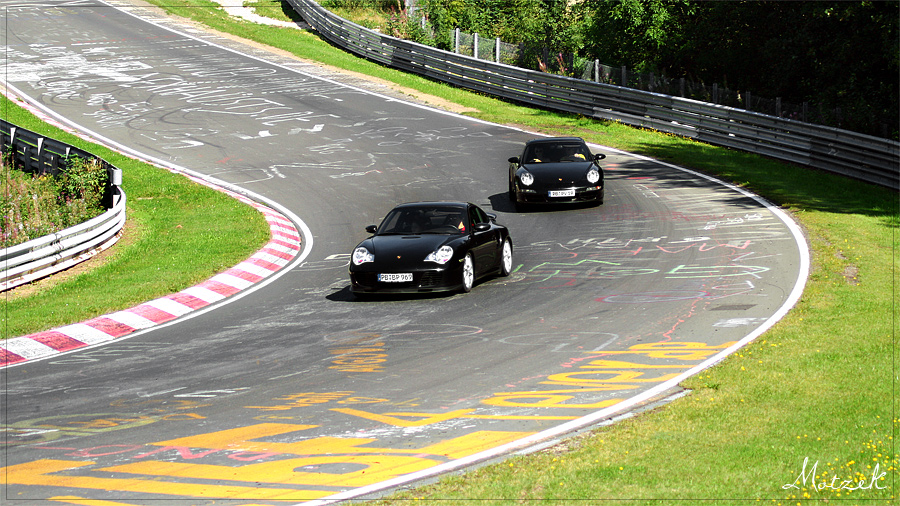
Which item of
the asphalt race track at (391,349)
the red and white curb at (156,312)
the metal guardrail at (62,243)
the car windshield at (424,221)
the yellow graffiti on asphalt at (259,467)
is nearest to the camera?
the yellow graffiti on asphalt at (259,467)

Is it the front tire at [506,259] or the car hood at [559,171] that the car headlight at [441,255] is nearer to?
the front tire at [506,259]

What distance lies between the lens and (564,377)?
9820 mm

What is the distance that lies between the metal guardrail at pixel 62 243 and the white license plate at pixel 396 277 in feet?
20.9

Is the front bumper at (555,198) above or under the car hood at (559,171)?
under

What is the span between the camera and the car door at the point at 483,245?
1470 cm

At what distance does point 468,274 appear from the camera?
1444cm

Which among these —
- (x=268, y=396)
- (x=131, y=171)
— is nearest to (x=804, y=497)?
(x=268, y=396)

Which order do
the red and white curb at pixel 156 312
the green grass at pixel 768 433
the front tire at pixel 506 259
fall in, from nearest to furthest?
the green grass at pixel 768 433 < the red and white curb at pixel 156 312 < the front tire at pixel 506 259

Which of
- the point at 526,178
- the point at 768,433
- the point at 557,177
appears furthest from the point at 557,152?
the point at 768,433

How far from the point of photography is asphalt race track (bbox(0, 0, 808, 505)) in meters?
7.63

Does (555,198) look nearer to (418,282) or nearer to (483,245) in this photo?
(483,245)

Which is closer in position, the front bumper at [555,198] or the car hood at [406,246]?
the car hood at [406,246]

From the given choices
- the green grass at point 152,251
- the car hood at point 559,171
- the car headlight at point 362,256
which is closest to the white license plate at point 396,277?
the car headlight at point 362,256

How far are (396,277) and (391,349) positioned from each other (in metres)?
2.86
